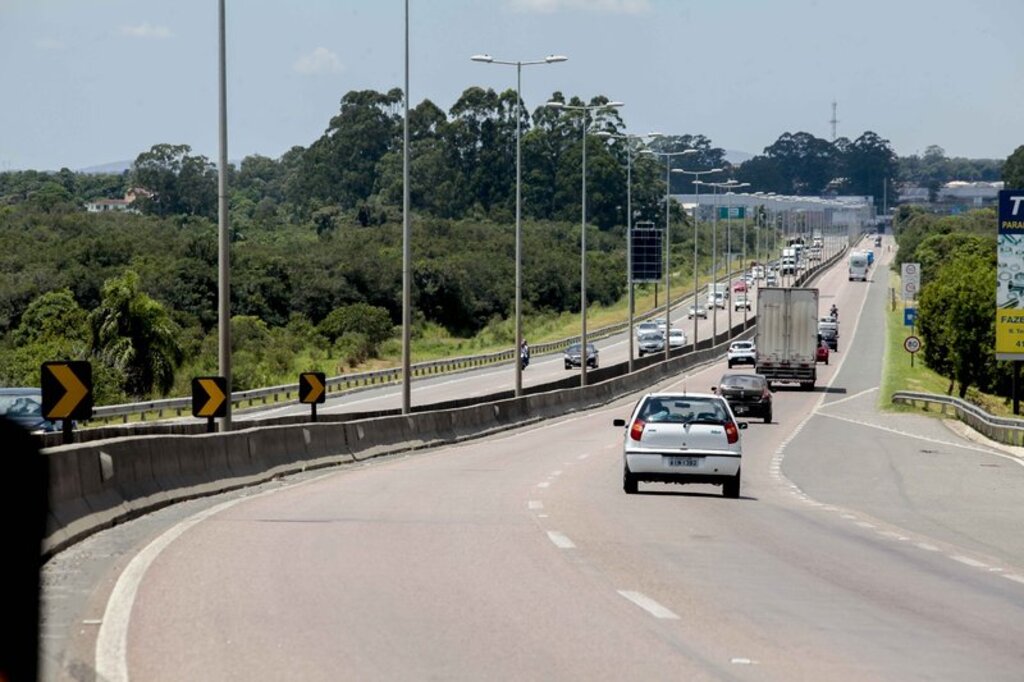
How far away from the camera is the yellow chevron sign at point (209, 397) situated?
2728 centimetres

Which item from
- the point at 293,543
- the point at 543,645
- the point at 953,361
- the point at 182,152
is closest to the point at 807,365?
the point at 953,361

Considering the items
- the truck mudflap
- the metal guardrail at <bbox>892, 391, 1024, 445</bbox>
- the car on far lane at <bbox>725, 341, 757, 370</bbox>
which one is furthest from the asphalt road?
the car on far lane at <bbox>725, 341, 757, 370</bbox>

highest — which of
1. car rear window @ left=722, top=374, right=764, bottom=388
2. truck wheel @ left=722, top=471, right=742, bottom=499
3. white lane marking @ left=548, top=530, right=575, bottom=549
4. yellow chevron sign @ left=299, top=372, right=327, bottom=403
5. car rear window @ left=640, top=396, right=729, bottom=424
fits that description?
car rear window @ left=640, top=396, right=729, bottom=424

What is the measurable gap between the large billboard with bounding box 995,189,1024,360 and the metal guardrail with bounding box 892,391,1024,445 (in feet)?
7.97

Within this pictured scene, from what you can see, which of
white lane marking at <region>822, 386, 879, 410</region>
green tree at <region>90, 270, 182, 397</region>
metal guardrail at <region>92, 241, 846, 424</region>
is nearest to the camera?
metal guardrail at <region>92, 241, 846, 424</region>

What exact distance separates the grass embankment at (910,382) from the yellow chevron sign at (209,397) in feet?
149

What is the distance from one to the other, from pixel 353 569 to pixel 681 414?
12114mm

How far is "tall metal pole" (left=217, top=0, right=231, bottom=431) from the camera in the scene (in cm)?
2861

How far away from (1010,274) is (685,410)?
31.9m

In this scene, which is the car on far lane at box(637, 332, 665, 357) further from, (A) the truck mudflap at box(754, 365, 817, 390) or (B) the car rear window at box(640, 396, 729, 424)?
(B) the car rear window at box(640, 396, 729, 424)

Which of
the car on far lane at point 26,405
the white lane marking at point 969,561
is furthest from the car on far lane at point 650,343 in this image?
the white lane marking at point 969,561

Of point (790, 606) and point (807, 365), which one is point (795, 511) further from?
point (807, 365)

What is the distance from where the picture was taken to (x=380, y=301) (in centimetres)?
13450

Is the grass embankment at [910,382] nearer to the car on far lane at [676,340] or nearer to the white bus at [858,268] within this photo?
the car on far lane at [676,340]
